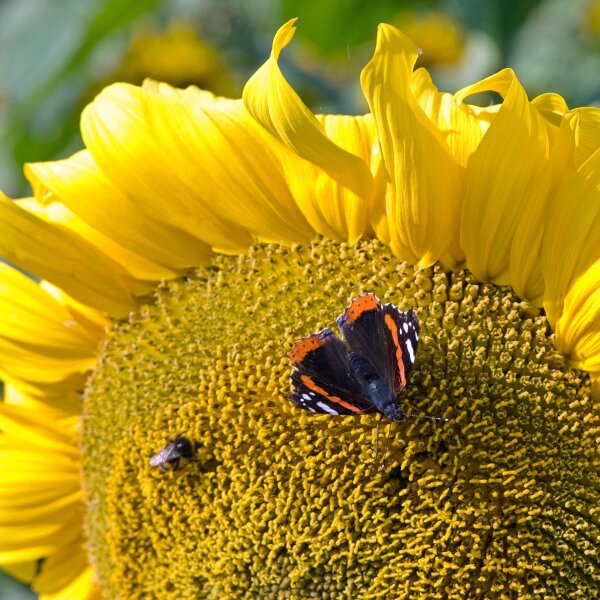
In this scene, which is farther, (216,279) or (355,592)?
(216,279)

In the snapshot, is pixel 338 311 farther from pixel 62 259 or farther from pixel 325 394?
pixel 62 259

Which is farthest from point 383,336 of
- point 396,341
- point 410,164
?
point 410,164

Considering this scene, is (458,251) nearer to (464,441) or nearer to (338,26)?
(464,441)

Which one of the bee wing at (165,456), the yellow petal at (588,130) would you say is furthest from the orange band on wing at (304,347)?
the yellow petal at (588,130)

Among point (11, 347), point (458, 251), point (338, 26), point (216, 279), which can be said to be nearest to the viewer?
point (458, 251)

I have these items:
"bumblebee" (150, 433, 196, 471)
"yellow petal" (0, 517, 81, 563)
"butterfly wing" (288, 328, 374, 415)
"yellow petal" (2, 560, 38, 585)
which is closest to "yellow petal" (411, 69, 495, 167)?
"butterfly wing" (288, 328, 374, 415)

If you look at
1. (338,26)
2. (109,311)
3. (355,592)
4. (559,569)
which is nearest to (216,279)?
(109,311)
